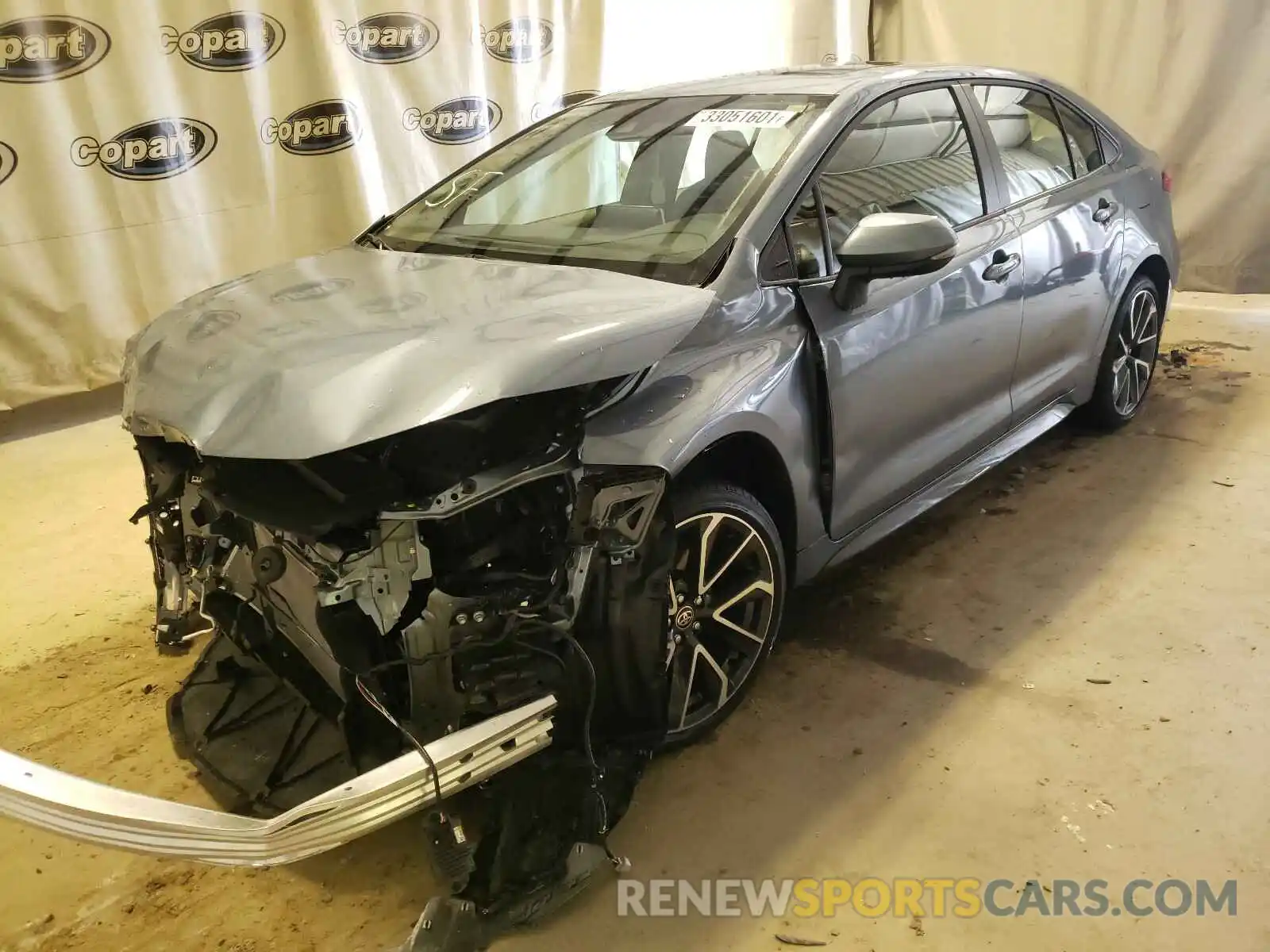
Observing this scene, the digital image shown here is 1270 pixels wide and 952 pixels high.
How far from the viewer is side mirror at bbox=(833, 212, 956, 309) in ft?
7.04

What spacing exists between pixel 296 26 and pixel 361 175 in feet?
2.58

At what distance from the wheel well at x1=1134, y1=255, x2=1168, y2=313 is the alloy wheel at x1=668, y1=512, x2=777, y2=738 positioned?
7.67ft

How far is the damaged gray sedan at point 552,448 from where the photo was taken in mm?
1674

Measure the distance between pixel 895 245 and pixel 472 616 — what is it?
124cm

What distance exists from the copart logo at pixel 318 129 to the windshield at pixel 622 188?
8.14 feet

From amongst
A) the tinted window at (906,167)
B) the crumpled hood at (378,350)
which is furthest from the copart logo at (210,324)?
the tinted window at (906,167)

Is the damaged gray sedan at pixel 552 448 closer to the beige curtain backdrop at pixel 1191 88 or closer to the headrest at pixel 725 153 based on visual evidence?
the headrest at pixel 725 153

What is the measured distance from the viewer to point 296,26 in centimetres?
498

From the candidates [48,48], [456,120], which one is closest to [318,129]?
[456,120]

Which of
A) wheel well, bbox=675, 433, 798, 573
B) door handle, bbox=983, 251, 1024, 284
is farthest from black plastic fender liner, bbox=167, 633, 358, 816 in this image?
door handle, bbox=983, 251, 1024, 284

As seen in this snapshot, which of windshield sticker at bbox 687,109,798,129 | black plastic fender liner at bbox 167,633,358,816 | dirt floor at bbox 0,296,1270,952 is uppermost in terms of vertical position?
windshield sticker at bbox 687,109,798,129

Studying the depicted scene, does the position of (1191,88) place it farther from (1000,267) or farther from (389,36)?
(389,36)

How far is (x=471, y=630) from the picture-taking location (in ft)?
5.68

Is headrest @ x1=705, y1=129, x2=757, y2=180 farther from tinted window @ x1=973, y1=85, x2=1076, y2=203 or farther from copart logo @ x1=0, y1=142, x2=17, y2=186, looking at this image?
copart logo @ x1=0, y1=142, x2=17, y2=186
